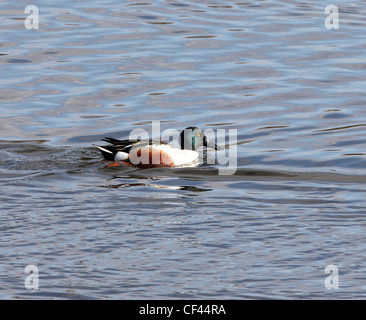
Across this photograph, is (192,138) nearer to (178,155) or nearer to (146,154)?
(178,155)

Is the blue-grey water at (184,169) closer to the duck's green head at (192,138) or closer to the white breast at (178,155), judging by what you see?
the white breast at (178,155)

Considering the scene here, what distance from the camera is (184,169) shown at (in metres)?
11.9

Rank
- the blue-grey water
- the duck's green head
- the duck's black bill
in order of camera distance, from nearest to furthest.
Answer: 1. the blue-grey water
2. the duck's green head
3. the duck's black bill

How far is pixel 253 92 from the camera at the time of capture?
51.2ft

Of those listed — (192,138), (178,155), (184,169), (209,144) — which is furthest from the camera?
(209,144)

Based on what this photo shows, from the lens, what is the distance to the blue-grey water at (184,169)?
293 inches

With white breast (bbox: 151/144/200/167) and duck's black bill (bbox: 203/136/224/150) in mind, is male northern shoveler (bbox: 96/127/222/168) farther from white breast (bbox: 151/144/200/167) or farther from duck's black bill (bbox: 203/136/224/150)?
duck's black bill (bbox: 203/136/224/150)

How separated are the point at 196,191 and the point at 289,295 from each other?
3.65 meters

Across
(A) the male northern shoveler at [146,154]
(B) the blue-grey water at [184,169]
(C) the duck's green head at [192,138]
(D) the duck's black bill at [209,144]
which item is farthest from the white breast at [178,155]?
(D) the duck's black bill at [209,144]

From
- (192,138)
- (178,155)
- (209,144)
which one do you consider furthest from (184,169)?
(209,144)

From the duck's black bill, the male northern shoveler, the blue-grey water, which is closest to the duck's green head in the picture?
the duck's black bill

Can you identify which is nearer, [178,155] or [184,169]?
[184,169]

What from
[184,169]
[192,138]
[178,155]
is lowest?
[184,169]

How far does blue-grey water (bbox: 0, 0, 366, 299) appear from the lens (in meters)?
7.43
